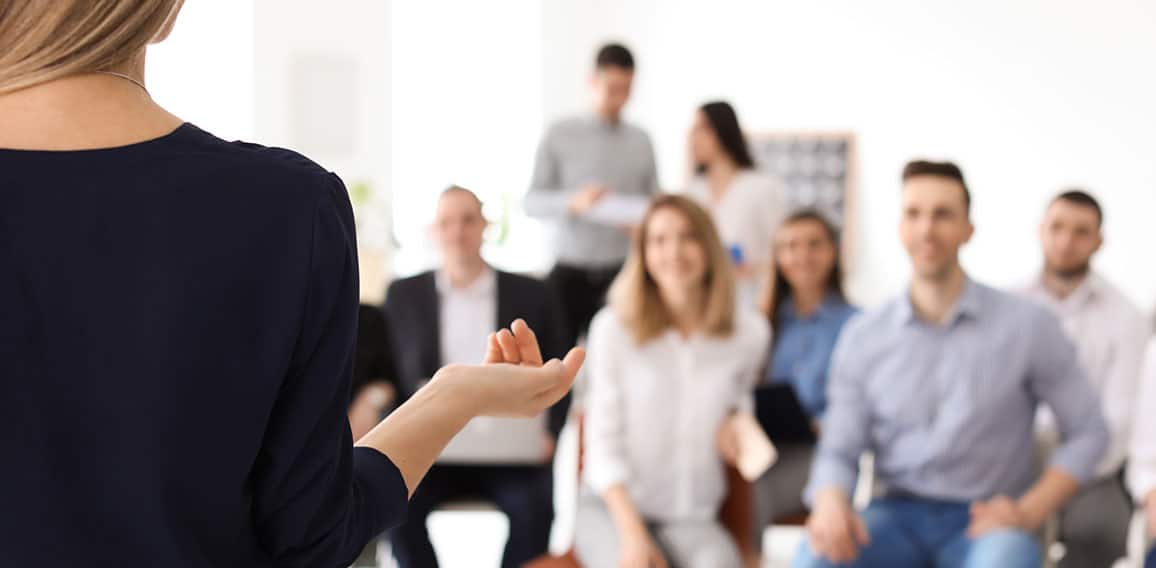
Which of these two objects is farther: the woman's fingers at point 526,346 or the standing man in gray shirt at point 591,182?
the standing man in gray shirt at point 591,182

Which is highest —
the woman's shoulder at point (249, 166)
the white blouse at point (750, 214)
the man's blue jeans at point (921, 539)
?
the woman's shoulder at point (249, 166)

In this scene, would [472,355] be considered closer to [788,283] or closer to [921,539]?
[788,283]

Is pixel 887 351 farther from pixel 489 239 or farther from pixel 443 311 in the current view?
pixel 489 239

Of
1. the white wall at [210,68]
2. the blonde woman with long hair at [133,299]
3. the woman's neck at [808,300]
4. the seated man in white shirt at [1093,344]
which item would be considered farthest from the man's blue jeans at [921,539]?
the white wall at [210,68]

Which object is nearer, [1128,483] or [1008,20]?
[1128,483]

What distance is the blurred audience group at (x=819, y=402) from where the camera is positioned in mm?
3391

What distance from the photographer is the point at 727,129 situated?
4.98 meters

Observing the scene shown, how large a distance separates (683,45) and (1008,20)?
7.92ft

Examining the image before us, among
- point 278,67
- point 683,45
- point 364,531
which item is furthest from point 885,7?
point 364,531

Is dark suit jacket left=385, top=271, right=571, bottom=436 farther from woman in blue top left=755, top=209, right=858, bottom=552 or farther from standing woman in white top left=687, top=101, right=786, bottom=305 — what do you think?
standing woman in white top left=687, top=101, right=786, bottom=305

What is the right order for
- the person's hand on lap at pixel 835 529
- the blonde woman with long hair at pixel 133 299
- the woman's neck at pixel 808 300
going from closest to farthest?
the blonde woman with long hair at pixel 133 299, the person's hand on lap at pixel 835 529, the woman's neck at pixel 808 300

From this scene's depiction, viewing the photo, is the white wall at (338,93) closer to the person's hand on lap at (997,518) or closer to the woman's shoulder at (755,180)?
the woman's shoulder at (755,180)

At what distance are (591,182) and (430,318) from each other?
132cm

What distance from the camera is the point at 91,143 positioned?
2.75 feet
